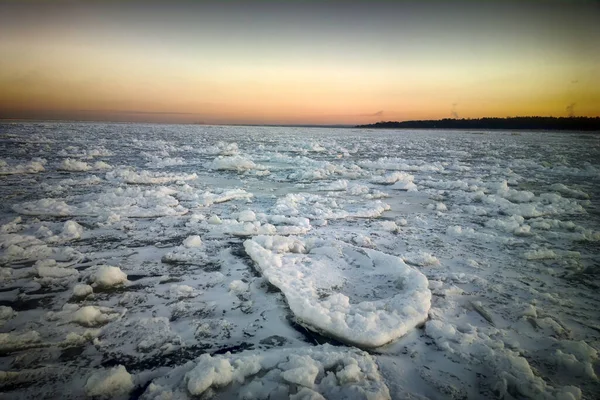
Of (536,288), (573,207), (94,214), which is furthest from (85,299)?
(573,207)

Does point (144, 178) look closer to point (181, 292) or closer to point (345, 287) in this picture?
point (181, 292)

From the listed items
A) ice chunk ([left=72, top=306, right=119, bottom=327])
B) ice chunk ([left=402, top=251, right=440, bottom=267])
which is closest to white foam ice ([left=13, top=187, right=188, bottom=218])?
ice chunk ([left=72, top=306, right=119, bottom=327])

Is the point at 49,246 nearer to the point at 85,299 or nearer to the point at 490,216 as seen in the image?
the point at 85,299

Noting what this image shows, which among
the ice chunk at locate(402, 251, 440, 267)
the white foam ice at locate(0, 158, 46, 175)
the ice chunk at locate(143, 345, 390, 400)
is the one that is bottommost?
the ice chunk at locate(402, 251, 440, 267)

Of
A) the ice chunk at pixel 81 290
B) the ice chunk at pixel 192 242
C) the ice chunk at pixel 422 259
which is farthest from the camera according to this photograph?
the ice chunk at pixel 192 242

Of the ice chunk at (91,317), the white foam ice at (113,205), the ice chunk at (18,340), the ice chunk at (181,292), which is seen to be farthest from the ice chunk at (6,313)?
the white foam ice at (113,205)

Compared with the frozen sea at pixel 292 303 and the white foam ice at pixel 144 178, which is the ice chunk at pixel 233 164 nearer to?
the white foam ice at pixel 144 178

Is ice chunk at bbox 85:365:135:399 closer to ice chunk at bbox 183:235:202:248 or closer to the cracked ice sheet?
Result: the cracked ice sheet
